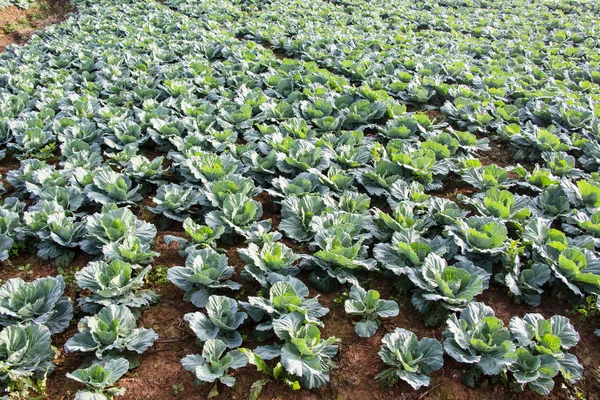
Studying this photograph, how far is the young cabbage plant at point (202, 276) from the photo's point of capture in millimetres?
4027

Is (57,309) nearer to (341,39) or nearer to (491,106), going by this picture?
(491,106)

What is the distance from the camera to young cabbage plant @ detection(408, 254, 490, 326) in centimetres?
387

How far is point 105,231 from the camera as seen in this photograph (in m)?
4.55

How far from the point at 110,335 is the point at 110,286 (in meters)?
0.56

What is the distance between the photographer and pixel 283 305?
378 cm

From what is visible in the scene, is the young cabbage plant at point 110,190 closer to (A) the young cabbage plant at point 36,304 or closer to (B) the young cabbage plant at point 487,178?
(A) the young cabbage plant at point 36,304

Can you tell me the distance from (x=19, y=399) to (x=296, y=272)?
96.1 inches

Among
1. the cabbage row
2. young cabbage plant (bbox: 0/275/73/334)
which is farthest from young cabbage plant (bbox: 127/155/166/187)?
the cabbage row

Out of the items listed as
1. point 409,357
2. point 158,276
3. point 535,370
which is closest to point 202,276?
point 158,276

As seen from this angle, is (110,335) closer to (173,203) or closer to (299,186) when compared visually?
(173,203)

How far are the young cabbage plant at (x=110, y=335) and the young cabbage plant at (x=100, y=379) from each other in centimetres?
17

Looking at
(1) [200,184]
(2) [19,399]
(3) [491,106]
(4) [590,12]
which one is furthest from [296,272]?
(4) [590,12]

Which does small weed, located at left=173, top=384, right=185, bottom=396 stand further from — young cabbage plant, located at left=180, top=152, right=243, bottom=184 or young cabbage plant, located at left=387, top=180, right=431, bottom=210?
young cabbage plant, located at left=387, top=180, right=431, bottom=210

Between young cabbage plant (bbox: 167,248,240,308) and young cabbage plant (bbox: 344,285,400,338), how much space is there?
108 centimetres
